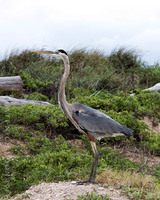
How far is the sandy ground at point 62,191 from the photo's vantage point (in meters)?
4.25

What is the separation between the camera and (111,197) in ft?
13.7

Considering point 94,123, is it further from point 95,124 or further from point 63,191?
point 63,191

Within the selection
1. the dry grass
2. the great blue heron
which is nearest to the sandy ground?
the dry grass

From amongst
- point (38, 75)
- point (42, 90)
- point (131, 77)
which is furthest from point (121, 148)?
point (131, 77)

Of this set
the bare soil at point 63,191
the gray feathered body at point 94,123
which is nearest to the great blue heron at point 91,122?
the gray feathered body at point 94,123

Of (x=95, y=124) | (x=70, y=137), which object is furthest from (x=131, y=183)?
(x=70, y=137)

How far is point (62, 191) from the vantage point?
4.38 meters

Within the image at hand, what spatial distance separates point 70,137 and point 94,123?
9.53 ft

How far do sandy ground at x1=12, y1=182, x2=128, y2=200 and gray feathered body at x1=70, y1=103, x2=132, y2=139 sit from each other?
89 centimetres

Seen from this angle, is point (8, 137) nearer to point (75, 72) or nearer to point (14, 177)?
point (14, 177)

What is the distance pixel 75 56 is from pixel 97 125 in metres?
10.7

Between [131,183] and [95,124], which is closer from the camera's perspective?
[131,183]

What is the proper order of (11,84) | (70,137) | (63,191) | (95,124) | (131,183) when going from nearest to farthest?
(63,191) → (131,183) → (95,124) → (70,137) → (11,84)

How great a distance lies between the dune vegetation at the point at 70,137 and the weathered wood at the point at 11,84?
225 mm
